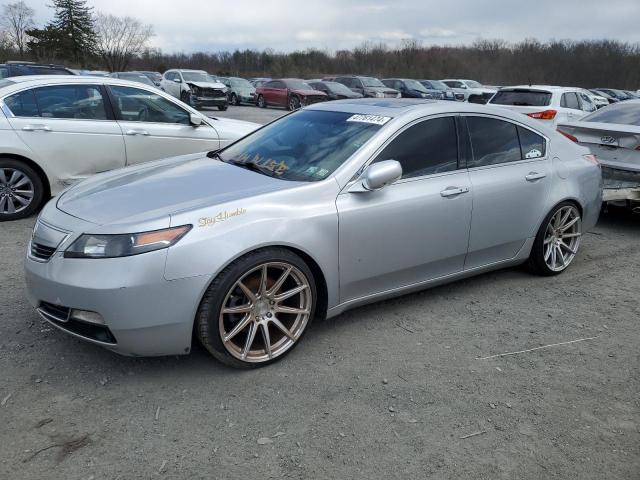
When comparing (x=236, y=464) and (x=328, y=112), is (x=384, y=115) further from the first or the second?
(x=236, y=464)

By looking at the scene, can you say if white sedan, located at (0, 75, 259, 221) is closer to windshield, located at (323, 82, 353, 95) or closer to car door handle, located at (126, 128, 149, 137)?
car door handle, located at (126, 128, 149, 137)

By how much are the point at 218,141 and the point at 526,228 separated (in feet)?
14.1

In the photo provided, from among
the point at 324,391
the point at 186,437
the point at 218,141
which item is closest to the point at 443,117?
the point at 324,391

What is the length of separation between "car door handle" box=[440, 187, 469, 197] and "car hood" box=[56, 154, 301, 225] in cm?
109

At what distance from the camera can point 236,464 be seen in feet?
8.36

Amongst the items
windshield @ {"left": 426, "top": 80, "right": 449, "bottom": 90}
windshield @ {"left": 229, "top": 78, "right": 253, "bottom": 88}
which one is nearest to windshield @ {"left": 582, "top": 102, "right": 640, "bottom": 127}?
windshield @ {"left": 426, "top": 80, "right": 449, "bottom": 90}

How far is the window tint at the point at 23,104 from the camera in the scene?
634 centimetres

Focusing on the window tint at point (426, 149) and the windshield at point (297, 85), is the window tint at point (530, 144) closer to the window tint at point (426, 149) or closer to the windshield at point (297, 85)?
the window tint at point (426, 149)

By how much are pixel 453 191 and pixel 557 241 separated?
1.50 m

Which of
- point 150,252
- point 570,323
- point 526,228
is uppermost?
point 150,252

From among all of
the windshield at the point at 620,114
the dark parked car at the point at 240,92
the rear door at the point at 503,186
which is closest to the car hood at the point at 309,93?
the dark parked car at the point at 240,92

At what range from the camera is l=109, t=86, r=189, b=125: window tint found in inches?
273

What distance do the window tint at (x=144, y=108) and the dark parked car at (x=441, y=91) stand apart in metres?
24.5

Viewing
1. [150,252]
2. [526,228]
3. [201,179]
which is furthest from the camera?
[526,228]
